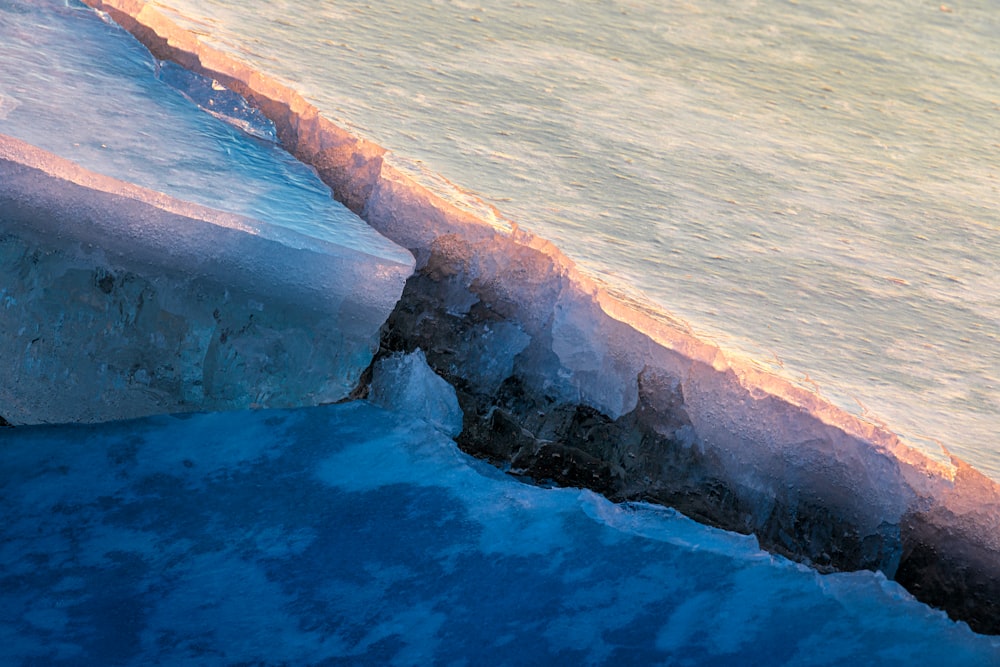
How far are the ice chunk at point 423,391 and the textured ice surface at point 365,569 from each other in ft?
0.07

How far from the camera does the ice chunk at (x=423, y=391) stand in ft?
3.91

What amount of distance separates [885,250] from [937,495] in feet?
1.38

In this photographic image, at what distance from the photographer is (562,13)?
200 cm

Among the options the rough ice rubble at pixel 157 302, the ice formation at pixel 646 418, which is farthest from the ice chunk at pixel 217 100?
the rough ice rubble at pixel 157 302

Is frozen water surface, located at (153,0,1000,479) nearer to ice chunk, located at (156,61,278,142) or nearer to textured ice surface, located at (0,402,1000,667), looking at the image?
ice chunk, located at (156,61,278,142)

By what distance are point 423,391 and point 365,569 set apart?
0.22 meters

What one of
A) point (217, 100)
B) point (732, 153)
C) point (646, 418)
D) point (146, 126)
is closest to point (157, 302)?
point (146, 126)

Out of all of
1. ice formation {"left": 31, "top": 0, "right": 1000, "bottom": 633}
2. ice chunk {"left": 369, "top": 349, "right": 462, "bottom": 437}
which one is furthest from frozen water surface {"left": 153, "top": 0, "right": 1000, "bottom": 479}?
ice chunk {"left": 369, "top": 349, "right": 462, "bottom": 437}

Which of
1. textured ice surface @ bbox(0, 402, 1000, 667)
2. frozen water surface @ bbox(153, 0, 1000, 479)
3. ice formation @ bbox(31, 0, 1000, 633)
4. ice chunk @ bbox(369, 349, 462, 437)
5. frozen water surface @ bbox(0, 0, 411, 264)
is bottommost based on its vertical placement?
textured ice surface @ bbox(0, 402, 1000, 667)

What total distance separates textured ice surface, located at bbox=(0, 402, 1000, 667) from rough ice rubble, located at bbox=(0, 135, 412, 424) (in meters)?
0.05

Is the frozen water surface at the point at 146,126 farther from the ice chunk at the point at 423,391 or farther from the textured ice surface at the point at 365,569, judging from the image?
the textured ice surface at the point at 365,569

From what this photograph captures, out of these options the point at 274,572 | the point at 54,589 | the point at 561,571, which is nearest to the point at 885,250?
the point at 561,571

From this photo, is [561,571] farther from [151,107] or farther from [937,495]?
[151,107]

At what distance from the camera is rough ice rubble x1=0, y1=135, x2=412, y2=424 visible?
42.4 inches
